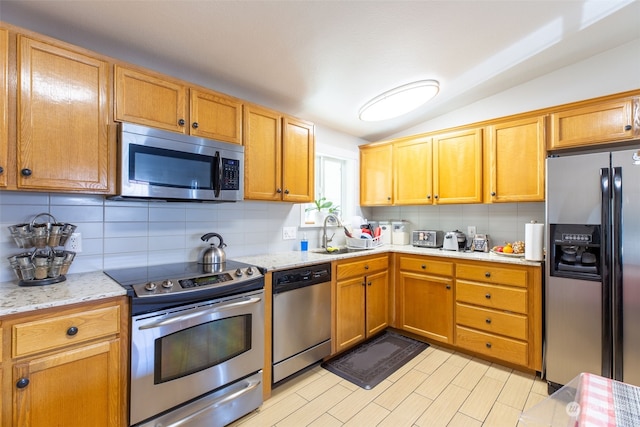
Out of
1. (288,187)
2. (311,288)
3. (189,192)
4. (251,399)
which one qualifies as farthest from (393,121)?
(251,399)

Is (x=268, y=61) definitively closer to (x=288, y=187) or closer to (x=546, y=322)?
(x=288, y=187)

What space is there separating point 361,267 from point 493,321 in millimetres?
1169

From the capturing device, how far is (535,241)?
2316 mm

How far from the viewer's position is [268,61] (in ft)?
6.96

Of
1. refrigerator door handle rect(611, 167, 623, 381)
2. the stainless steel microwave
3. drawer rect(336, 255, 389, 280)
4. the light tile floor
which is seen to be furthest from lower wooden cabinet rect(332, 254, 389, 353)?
refrigerator door handle rect(611, 167, 623, 381)

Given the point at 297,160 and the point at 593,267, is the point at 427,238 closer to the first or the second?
the point at 593,267

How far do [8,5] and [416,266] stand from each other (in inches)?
130

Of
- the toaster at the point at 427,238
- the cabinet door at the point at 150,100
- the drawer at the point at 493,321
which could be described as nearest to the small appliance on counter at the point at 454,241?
the toaster at the point at 427,238

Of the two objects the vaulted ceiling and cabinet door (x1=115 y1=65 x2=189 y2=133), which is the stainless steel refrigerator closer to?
the vaulted ceiling

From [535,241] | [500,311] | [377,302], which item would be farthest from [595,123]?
[377,302]

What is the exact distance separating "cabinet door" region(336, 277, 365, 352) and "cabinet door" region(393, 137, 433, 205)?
1.14m

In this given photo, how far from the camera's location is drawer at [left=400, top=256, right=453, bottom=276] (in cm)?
271

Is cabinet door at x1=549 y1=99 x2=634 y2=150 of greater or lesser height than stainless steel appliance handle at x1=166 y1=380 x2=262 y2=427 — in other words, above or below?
above

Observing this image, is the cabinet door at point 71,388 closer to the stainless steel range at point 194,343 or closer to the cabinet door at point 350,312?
the stainless steel range at point 194,343
